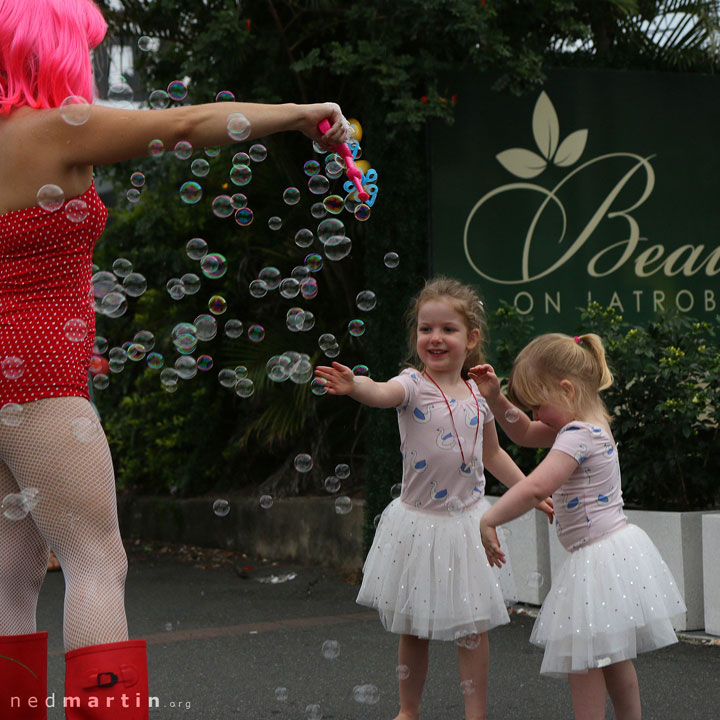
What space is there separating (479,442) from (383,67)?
3.89m

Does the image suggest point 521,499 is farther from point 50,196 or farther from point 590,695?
point 50,196

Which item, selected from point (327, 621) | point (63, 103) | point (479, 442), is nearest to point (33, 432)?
point (63, 103)

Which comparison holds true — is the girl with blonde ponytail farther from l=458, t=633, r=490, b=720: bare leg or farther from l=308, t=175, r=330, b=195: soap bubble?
l=308, t=175, r=330, b=195: soap bubble

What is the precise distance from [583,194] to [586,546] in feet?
17.1

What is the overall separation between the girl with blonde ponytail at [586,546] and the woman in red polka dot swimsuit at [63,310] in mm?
1194

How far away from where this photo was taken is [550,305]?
8172mm

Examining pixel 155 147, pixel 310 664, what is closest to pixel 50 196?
pixel 155 147

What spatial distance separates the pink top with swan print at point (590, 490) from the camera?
3.53 m

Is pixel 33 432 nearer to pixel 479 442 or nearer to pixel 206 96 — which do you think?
pixel 479 442

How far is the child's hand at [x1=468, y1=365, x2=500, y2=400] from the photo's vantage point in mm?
3711

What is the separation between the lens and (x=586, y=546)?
3.55 meters

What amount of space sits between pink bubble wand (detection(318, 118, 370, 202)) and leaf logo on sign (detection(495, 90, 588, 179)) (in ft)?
16.1

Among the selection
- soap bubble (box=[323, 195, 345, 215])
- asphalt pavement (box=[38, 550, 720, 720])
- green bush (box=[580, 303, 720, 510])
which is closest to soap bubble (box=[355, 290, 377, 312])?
soap bubble (box=[323, 195, 345, 215])

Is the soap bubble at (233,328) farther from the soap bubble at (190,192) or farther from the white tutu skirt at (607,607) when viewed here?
the white tutu skirt at (607,607)
